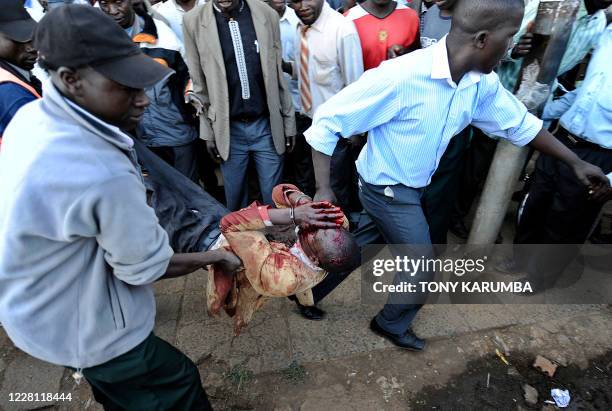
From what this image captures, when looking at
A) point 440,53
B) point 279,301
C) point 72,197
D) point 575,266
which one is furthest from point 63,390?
point 575,266

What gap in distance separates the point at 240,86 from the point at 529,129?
80.8 inches

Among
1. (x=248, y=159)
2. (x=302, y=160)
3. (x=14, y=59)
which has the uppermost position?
(x=14, y=59)

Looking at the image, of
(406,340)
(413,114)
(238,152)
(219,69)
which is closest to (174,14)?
(219,69)

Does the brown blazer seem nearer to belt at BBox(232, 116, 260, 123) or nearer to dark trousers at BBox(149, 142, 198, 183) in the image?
belt at BBox(232, 116, 260, 123)

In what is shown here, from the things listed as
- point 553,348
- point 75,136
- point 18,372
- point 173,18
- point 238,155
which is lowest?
point 18,372

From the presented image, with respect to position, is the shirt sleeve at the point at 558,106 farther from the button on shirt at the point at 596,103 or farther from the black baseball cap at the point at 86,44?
the black baseball cap at the point at 86,44

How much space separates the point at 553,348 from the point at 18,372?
3556mm

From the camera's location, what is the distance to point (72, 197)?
3.78 feet

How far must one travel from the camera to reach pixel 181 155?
358cm

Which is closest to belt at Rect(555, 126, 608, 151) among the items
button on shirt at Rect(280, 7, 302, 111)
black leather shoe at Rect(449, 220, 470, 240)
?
black leather shoe at Rect(449, 220, 470, 240)

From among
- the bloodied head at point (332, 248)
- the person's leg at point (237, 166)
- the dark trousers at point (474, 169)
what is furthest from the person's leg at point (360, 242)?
the dark trousers at point (474, 169)

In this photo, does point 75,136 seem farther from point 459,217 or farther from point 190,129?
point 459,217

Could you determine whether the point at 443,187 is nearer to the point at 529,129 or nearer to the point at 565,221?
the point at 529,129

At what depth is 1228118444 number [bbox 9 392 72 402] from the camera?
2.45 meters
